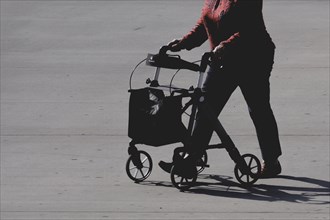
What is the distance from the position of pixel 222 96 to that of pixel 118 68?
3.70m

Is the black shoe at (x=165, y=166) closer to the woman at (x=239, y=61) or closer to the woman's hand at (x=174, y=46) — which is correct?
the woman at (x=239, y=61)

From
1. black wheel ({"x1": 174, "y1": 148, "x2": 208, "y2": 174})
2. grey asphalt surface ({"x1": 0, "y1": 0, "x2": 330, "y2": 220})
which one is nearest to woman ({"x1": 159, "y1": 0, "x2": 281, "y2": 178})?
black wheel ({"x1": 174, "y1": 148, "x2": 208, "y2": 174})

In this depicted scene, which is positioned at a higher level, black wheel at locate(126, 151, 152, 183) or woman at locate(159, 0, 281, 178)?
woman at locate(159, 0, 281, 178)

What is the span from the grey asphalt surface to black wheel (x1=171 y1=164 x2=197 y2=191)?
0.24 feet

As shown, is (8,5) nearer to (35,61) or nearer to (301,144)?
(35,61)

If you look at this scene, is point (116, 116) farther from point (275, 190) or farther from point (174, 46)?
point (275, 190)

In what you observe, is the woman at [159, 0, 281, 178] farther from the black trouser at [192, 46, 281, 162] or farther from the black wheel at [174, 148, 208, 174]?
the black wheel at [174, 148, 208, 174]

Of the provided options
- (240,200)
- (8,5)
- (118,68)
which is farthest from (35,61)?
(240,200)

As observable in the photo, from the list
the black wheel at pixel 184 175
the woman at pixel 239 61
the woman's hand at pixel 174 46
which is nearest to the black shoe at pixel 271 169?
the woman at pixel 239 61

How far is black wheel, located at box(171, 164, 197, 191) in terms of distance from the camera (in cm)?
814

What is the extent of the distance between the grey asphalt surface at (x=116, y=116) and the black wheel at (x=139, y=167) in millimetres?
65

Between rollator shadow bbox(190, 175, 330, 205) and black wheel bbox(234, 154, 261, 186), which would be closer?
rollator shadow bbox(190, 175, 330, 205)

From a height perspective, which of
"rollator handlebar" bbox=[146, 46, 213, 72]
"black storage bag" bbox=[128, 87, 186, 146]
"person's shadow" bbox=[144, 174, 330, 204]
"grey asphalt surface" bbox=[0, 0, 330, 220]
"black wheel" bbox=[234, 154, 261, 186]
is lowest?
"grey asphalt surface" bbox=[0, 0, 330, 220]

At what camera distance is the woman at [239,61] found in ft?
26.3
